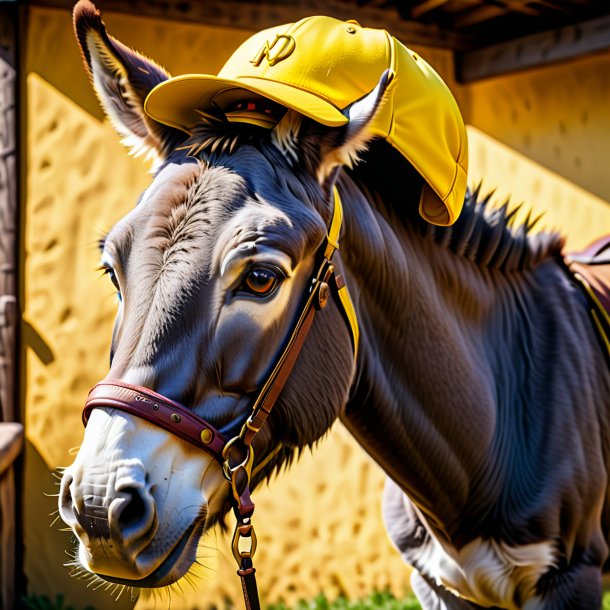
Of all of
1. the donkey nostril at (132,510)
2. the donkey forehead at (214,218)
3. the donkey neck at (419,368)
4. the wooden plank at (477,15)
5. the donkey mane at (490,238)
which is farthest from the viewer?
the wooden plank at (477,15)

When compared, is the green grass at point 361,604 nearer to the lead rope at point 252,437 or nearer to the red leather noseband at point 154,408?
the lead rope at point 252,437

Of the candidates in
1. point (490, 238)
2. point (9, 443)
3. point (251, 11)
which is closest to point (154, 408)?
point (490, 238)

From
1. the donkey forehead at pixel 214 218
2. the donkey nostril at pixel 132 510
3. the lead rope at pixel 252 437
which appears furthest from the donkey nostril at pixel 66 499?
the donkey forehead at pixel 214 218

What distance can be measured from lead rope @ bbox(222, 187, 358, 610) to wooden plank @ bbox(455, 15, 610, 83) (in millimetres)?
3613

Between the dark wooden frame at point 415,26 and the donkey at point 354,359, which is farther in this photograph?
the dark wooden frame at point 415,26

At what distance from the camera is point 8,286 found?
3.94 metres

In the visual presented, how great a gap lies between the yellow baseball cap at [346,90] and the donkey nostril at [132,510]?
838 mm

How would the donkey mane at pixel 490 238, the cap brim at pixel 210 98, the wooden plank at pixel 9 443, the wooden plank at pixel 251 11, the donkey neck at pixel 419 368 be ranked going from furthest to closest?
the wooden plank at pixel 251 11
the wooden plank at pixel 9 443
the donkey mane at pixel 490 238
the donkey neck at pixel 419 368
the cap brim at pixel 210 98

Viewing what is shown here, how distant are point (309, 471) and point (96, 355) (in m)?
1.48

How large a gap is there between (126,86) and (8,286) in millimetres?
2577

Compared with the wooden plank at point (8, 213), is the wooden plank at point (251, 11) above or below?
above

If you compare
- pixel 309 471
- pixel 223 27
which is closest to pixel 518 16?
pixel 223 27

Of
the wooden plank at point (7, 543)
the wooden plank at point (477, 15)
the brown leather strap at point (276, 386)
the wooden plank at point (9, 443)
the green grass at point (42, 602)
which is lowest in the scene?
the green grass at point (42, 602)

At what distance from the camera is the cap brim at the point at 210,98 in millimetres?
1496
